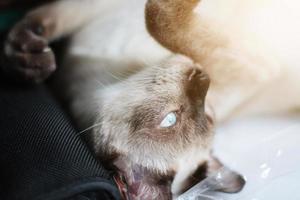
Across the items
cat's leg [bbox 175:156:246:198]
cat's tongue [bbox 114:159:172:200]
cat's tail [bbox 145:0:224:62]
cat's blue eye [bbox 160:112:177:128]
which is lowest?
cat's leg [bbox 175:156:246:198]

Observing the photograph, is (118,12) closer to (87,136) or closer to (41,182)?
(87,136)

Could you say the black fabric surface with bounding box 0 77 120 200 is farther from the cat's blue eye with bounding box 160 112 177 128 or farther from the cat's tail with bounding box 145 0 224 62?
the cat's tail with bounding box 145 0 224 62

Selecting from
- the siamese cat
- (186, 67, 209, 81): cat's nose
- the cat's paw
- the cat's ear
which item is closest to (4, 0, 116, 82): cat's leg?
Answer: the cat's paw

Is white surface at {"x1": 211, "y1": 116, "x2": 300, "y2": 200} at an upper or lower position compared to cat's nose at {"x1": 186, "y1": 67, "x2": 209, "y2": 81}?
lower

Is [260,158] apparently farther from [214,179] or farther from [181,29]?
[181,29]

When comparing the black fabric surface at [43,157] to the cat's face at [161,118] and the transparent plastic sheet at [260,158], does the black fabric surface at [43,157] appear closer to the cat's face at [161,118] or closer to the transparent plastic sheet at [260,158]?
the cat's face at [161,118]

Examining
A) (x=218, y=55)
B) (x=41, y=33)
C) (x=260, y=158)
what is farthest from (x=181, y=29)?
(x=41, y=33)
